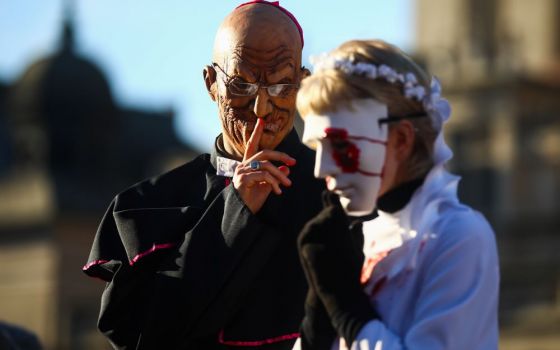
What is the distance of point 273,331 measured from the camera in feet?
19.0

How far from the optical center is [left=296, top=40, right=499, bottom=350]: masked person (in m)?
4.86

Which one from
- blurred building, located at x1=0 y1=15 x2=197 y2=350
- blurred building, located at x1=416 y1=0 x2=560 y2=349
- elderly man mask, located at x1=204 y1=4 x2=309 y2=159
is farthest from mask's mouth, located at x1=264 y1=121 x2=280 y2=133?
blurred building, located at x1=0 y1=15 x2=197 y2=350

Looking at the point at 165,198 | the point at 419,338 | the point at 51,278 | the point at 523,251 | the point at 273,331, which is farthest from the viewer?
the point at 51,278

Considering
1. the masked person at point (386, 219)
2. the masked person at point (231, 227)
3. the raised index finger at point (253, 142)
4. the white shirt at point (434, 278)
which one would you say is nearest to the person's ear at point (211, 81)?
the masked person at point (231, 227)

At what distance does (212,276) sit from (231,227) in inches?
6.1

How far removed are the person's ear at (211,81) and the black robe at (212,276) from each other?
32cm

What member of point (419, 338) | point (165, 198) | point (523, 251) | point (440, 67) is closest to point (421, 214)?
point (419, 338)

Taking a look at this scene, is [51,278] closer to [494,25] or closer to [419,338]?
[494,25]

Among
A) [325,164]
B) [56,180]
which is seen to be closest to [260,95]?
[325,164]

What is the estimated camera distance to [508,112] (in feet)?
191

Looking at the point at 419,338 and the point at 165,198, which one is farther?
the point at 165,198

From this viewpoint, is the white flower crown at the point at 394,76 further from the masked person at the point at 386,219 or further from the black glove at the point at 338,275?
the black glove at the point at 338,275

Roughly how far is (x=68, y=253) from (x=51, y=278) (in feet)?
3.57

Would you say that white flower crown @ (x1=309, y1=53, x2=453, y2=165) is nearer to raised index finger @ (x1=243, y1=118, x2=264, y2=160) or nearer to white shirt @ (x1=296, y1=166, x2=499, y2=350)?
white shirt @ (x1=296, y1=166, x2=499, y2=350)
